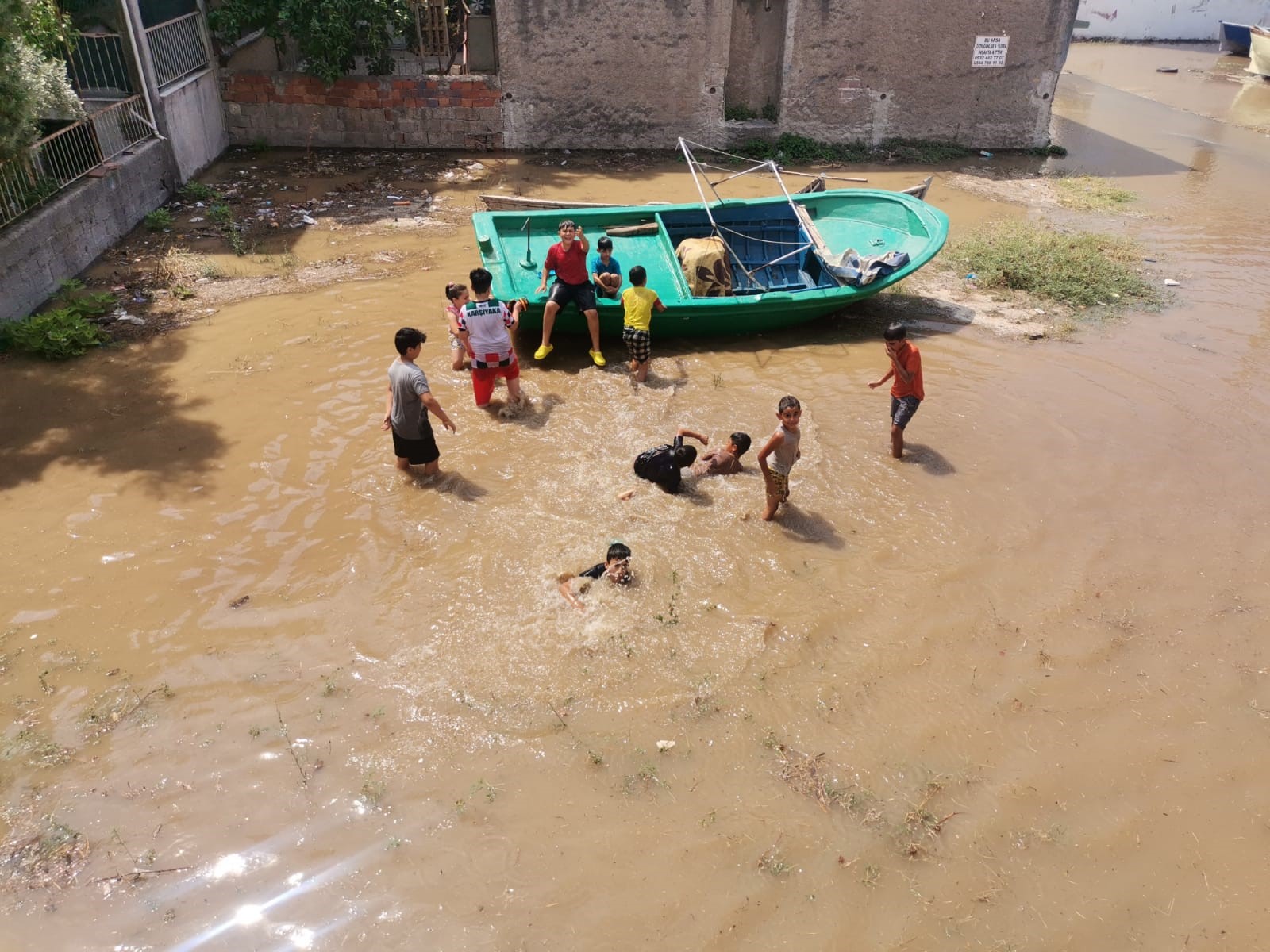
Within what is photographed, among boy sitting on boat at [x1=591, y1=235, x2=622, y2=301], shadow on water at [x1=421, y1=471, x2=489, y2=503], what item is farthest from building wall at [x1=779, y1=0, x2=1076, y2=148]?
shadow on water at [x1=421, y1=471, x2=489, y2=503]

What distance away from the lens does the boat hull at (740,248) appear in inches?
312

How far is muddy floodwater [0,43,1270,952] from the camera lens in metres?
3.68

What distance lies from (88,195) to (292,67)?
5265mm

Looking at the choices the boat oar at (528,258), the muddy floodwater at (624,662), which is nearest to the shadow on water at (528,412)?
the muddy floodwater at (624,662)

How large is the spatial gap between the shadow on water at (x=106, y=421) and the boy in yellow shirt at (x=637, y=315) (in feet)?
11.2

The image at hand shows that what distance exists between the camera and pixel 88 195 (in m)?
8.99

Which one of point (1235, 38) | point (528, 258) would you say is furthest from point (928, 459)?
point (1235, 38)

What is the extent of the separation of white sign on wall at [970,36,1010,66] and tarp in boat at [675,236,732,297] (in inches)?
326

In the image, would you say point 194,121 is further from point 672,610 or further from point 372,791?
point 372,791

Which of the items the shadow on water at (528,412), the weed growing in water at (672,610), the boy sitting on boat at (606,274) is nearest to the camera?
the weed growing in water at (672,610)

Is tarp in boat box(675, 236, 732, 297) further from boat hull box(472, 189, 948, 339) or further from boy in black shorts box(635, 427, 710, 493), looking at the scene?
boy in black shorts box(635, 427, 710, 493)

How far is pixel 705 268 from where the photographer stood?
836 cm

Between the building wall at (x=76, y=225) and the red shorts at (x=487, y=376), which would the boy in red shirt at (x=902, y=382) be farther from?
the building wall at (x=76, y=225)

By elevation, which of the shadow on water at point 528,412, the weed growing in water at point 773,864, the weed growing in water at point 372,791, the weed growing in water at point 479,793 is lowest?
the weed growing in water at point 773,864
